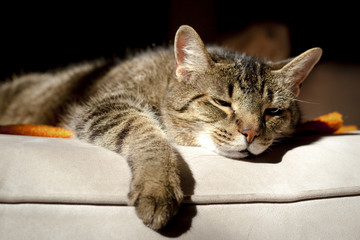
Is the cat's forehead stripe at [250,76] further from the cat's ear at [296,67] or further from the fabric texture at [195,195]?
the fabric texture at [195,195]

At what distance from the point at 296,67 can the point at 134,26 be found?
63.3 inches

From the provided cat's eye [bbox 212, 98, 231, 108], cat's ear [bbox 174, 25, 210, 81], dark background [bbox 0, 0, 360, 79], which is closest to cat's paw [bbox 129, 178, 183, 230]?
cat's eye [bbox 212, 98, 231, 108]

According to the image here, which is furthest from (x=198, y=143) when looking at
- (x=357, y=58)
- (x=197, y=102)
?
(x=357, y=58)

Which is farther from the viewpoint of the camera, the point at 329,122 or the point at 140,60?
the point at 140,60

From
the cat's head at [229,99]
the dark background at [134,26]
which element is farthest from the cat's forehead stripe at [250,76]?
the dark background at [134,26]

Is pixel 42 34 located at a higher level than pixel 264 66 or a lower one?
lower

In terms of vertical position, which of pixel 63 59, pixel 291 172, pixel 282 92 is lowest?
pixel 63 59

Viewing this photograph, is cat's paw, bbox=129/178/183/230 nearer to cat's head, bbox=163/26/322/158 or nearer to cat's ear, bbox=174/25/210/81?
cat's head, bbox=163/26/322/158

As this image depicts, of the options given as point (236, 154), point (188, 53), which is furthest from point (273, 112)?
point (188, 53)

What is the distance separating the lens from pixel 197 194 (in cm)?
76

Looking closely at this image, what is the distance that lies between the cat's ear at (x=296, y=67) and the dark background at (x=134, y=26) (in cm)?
105

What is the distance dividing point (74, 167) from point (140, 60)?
0.99 meters

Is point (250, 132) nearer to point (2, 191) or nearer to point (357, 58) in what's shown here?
point (2, 191)

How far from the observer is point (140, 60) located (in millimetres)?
1640
